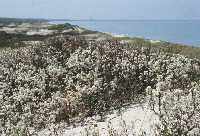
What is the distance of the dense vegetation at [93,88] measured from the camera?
15.9 meters

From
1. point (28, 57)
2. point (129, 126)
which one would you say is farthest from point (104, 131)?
point (28, 57)

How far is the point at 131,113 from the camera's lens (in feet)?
64.4

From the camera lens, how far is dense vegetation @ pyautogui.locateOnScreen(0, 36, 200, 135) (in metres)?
15.9

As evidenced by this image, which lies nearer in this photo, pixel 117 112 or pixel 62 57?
pixel 117 112

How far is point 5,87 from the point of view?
26.2 m

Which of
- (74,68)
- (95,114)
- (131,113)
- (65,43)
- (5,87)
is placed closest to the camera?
(131,113)

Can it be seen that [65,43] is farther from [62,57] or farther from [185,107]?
[185,107]

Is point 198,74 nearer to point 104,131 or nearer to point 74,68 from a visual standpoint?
point 74,68

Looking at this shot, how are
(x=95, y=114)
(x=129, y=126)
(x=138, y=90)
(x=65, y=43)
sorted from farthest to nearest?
→ 1. (x=65, y=43)
2. (x=138, y=90)
3. (x=95, y=114)
4. (x=129, y=126)

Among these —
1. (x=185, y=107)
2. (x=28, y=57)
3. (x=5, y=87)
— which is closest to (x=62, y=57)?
(x=28, y=57)

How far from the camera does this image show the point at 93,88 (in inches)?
851

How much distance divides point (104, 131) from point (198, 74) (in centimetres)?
1064

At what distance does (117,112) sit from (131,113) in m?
0.92

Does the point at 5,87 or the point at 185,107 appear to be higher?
the point at 185,107
